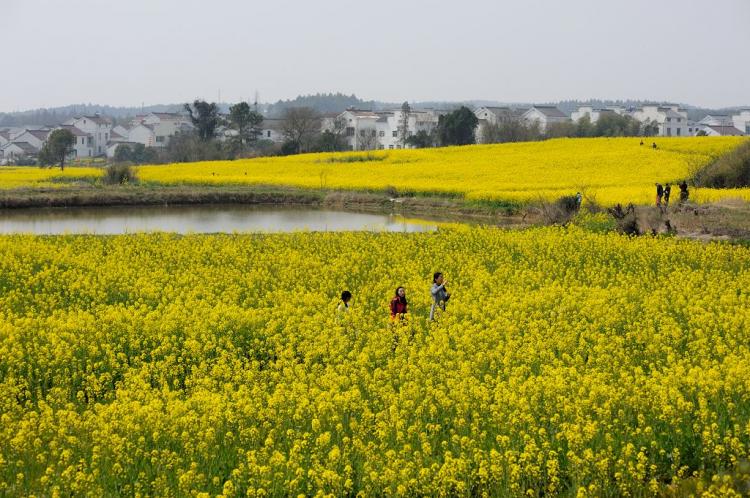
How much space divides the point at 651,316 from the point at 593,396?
236 inches

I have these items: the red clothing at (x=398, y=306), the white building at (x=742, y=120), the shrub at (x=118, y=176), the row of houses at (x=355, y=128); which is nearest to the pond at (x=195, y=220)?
the shrub at (x=118, y=176)

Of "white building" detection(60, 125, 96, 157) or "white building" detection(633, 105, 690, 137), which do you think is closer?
"white building" detection(633, 105, 690, 137)

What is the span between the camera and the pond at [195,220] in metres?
34.6

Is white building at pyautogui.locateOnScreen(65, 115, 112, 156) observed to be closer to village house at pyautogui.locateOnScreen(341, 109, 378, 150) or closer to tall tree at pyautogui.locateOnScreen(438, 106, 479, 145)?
village house at pyautogui.locateOnScreen(341, 109, 378, 150)

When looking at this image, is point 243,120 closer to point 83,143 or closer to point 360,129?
point 360,129

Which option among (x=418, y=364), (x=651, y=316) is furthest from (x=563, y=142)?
(x=418, y=364)

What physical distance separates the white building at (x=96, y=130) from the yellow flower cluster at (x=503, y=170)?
7039 centimetres

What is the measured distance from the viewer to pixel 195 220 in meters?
37.9

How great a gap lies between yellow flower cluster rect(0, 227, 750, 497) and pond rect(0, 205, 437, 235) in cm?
1154

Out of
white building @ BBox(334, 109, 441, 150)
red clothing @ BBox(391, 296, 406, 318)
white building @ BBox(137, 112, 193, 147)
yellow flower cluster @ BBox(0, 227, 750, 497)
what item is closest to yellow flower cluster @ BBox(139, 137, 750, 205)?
yellow flower cluster @ BBox(0, 227, 750, 497)

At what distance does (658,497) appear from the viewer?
29.7ft

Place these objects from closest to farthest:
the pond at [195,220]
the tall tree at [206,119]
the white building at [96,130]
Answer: the pond at [195,220] → the tall tree at [206,119] → the white building at [96,130]

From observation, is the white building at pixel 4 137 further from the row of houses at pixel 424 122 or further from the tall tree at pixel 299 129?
the tall tree at pixel 299 129

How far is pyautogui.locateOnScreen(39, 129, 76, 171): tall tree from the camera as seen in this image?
82.6 meters
